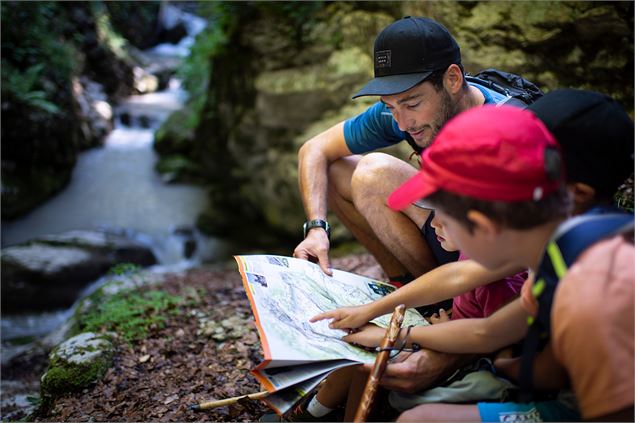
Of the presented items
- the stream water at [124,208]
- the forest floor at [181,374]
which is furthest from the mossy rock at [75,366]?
the stream water at [124,208]

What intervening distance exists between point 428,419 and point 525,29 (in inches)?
167

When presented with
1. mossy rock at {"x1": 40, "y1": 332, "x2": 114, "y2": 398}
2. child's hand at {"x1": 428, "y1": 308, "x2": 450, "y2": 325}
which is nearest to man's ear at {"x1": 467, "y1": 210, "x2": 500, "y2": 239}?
child's hand at {"x1": 428, "y1": 308, "x2": 450, "y2": 325}

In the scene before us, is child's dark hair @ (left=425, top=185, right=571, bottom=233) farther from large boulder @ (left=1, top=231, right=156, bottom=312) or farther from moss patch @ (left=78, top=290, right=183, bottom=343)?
large boulder @ (left=1, top=231, right=156, bottom=312)

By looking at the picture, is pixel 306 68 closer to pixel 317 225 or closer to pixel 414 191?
pixel 317 225

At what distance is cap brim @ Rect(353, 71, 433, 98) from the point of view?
2463 millimetres

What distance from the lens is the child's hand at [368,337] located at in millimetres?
1980

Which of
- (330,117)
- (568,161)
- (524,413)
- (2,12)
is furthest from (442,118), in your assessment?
(2,12)

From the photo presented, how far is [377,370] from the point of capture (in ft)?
5.92

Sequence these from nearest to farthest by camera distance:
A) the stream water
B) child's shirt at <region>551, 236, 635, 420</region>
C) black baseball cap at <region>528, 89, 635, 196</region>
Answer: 1. child's shirt at <region>551, 236, 635, 420</region>
2. black baseball cap at <region>528, 89, 635, 196</region>
3. the stream water

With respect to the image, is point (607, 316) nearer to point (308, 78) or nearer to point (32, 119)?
point (308, 78)

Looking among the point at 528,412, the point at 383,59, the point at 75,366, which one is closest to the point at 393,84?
the point at 383,59

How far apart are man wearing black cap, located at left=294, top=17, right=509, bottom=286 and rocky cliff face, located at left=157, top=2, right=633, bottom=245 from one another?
2.41 metres

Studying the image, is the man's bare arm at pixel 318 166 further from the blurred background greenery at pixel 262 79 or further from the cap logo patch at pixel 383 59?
the blurred background greenery at pixel 262 79

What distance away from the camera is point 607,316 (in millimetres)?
1250
